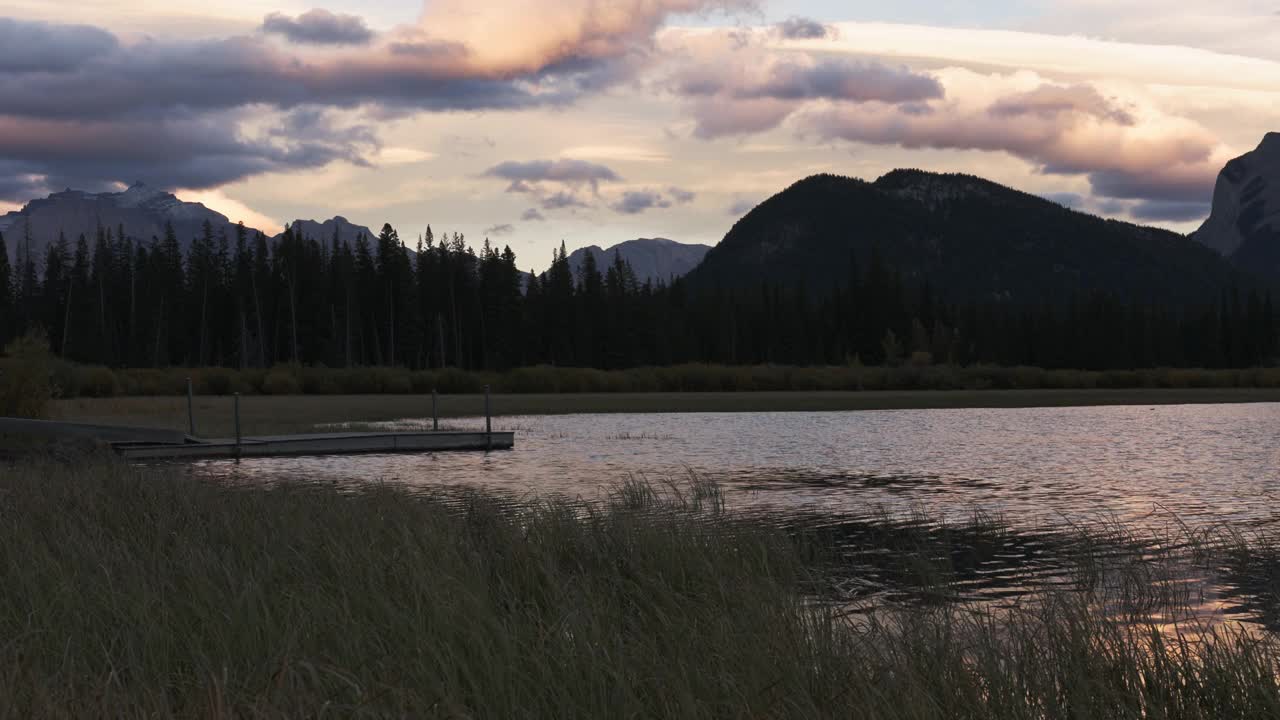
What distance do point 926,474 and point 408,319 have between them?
333 feet

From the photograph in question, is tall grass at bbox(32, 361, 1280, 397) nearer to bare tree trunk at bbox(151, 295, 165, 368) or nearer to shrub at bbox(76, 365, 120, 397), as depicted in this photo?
shrub at bbox(76, 365, 120, 397)

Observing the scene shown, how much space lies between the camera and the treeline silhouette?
381 ft

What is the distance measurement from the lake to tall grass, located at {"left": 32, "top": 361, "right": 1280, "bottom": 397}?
79.4 ft

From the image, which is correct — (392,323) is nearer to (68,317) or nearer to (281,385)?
(68,317)

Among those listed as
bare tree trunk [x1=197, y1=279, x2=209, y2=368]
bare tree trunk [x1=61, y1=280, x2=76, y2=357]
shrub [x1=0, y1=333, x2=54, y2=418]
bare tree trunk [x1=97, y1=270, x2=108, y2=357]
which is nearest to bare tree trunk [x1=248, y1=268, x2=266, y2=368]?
bare tree trunk [x1=197, y1=279, x2=209, y2=368]

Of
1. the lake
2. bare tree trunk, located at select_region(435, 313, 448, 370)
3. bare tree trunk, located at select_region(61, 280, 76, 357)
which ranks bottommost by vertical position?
the lake

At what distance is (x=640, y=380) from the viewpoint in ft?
210

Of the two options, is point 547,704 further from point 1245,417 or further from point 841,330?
point 841,330

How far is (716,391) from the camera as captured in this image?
63.5 meters

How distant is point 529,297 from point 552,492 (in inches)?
4310

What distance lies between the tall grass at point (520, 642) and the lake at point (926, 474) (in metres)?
2.45

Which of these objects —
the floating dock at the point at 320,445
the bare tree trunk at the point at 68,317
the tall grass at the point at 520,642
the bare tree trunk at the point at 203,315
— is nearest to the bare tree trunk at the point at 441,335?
the bare tree trunk at the point at 203,315

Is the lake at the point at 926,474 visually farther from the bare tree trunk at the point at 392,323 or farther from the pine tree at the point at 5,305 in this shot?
the pine tree at the point at 5,305

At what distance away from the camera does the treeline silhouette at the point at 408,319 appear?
116 m
